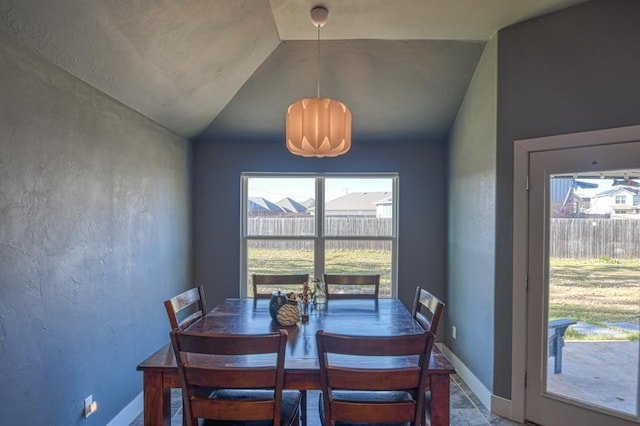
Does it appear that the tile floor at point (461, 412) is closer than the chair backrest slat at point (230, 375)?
No

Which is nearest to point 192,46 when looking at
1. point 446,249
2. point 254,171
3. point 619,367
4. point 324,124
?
point 324,124

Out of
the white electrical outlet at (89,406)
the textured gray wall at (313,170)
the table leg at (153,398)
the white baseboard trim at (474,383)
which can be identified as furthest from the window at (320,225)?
the table leg at (153,398)

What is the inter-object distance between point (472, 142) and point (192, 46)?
7.69 ft

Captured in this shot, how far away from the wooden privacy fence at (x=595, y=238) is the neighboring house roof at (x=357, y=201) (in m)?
1.89

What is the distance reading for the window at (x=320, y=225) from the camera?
4184 millimetres

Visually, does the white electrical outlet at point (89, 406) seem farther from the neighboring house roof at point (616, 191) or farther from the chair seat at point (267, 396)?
the neighboring house roof at point (616, 191)

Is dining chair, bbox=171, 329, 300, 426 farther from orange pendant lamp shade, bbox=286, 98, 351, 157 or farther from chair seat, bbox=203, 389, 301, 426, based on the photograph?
orange pendant lamp shade, bbox=286, 98, 351, 157

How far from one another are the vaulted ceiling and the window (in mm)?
580

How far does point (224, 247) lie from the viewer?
13.4ft

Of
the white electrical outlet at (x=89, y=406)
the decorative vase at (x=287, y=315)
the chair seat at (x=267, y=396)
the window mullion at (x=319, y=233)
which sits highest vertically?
the window mullion at (x=319, y=233)

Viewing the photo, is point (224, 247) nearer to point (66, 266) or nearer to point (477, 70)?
point (66, 266)

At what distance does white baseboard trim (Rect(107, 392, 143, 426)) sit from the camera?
2502 millimetres

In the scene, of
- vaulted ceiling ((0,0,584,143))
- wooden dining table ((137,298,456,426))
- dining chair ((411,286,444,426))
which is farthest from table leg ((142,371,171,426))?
vaulted ceiling ((0,0,584,143))

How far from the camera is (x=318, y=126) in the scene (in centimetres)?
215
